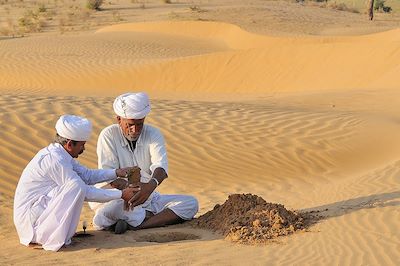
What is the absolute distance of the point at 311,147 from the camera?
10.8 m

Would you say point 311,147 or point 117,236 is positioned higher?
point 117,236

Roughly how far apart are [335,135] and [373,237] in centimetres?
571

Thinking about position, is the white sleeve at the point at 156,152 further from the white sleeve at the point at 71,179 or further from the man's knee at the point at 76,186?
the man's knee at the point at 76,186

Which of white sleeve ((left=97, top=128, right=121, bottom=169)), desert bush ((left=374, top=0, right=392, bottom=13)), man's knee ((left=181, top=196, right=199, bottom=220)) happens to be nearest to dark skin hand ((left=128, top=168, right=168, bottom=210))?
white sleeve ((left=97, top=128, right=121, bottom=169))

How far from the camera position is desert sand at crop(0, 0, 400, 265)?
5.66 meters

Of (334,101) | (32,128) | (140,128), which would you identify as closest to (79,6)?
(334,101)

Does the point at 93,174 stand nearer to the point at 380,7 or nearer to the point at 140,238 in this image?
the point at 140,238

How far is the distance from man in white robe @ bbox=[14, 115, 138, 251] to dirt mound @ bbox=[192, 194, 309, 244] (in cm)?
112

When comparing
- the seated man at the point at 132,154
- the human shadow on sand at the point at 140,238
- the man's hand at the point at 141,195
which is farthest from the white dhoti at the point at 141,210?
the man's hand at the point at 141,195

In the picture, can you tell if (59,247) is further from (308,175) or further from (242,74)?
(242,74)

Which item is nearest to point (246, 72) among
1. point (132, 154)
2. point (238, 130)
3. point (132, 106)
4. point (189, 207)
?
point (238, 130)

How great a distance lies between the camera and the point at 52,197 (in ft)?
17.8

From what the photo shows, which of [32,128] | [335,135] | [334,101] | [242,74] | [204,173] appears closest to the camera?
[204,173]

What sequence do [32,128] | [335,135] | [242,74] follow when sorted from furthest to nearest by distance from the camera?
[242,74], [335,135], [32,128]
